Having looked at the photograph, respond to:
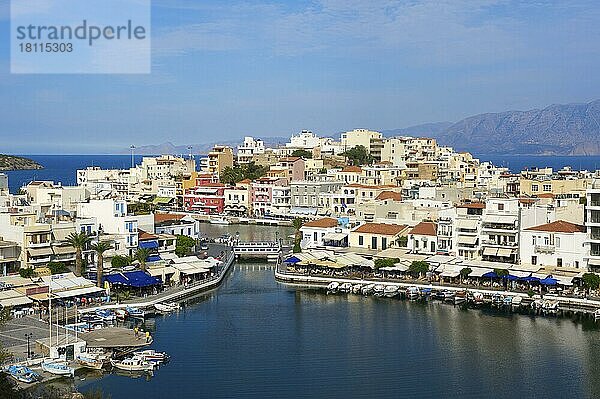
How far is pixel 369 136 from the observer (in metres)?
69.0

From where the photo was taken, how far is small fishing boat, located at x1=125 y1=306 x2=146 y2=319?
23.0 metres

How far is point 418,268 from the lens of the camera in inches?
1094

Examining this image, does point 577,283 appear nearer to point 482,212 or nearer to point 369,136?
point 482,212

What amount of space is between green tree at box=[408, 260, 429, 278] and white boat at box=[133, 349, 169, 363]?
1094cm

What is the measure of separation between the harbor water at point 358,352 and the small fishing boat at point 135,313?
49 cm

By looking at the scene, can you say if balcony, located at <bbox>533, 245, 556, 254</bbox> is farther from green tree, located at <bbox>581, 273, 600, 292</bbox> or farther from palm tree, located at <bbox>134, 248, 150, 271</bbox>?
palm tree, located at <bbox>134, 248, 150, 271</bbox>

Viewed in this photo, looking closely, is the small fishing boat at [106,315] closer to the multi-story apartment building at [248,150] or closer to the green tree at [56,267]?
the green tree at [56,267]

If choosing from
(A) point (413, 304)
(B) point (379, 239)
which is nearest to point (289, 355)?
(A) point (413, 304)

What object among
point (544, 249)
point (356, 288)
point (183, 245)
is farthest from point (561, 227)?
point (183, 245)

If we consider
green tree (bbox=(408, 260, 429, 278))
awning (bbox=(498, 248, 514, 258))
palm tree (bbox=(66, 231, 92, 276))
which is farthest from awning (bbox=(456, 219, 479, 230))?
palm tree (bbox=(66, 231, 92, 276))

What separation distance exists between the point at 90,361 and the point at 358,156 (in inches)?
1878

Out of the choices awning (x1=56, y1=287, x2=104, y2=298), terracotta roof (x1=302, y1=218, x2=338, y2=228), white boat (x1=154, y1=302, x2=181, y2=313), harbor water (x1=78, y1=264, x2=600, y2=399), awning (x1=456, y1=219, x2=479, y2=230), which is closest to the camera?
harbor water (x1=78, y1=264, x2=600, y2=399)

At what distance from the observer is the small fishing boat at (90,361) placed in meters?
18.3

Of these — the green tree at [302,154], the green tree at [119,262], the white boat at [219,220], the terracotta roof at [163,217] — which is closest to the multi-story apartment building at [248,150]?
the green tree at [302,154]
